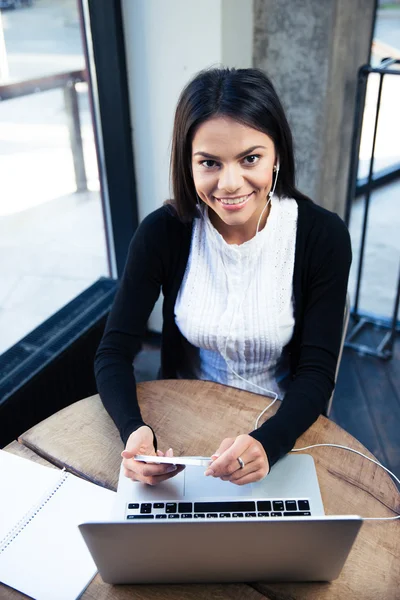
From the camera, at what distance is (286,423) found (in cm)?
104

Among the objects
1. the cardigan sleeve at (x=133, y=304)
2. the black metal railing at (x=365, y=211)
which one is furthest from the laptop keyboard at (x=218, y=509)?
the black metal railing at (x=365, y=211)

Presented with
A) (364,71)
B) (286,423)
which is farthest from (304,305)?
(364,71)

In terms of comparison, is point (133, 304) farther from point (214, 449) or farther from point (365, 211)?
point (365, 211)

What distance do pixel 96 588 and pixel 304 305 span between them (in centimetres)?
74

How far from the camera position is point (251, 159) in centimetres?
113

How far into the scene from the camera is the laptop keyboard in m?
0.86

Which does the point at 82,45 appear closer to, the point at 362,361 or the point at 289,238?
the point at 289,238

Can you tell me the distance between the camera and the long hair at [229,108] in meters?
1.11

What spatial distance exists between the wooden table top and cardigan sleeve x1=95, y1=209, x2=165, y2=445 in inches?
3.1

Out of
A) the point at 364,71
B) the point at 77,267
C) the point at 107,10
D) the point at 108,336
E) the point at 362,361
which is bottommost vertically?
the point at 362,361

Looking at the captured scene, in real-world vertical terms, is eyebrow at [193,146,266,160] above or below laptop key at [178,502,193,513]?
above

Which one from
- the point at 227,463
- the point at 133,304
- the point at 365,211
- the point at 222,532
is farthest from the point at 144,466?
the point at 365,211

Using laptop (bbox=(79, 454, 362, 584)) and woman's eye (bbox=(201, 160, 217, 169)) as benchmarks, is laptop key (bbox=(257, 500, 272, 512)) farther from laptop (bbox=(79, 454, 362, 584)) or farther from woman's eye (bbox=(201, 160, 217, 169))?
woman's eye (bbox=(201, 160, 217, 169))

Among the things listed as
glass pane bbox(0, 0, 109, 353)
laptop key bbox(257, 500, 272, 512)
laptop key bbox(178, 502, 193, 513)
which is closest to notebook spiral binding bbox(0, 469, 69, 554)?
laptop key bbox(178, 502, 193, 513)
